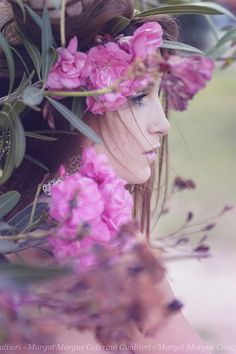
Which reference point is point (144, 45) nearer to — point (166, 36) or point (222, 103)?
point (166, 36)

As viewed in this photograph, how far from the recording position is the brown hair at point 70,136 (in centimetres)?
114

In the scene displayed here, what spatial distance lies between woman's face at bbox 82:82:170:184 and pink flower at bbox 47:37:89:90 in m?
0.16

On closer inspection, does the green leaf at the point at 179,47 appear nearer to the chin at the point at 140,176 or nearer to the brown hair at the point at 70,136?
the brown hair at the point at 70,136

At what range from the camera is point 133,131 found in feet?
4.07

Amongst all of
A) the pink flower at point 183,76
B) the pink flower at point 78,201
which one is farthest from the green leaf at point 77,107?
the pink flower at point 183,76

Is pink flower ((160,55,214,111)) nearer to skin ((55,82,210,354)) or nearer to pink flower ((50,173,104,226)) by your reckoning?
pink flower ((50,173,104,226))

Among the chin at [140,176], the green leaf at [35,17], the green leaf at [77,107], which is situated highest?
the green leaf at [35,17]

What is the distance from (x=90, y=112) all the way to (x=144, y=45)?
0.85 feet

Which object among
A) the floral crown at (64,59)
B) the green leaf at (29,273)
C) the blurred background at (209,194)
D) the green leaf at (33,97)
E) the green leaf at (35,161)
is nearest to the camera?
the green leaf at (29,273)

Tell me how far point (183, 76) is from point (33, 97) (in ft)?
0.86

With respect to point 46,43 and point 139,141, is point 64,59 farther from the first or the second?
point 139,141

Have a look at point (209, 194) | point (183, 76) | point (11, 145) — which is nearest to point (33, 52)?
point (11, 145)

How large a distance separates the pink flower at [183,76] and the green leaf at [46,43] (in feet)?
1.03

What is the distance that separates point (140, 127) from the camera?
4.06 ft
